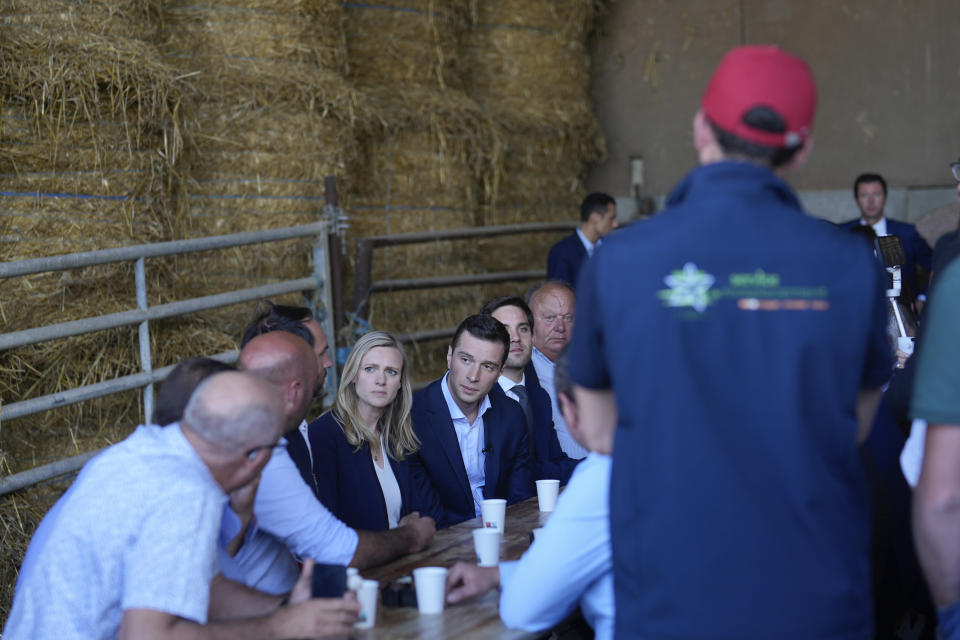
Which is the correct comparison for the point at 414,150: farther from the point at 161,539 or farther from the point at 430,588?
the point at 161,539

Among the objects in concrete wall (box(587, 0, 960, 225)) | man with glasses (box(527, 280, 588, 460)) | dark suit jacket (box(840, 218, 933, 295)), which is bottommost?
man with glasses (box(527, 280, 588, 460))

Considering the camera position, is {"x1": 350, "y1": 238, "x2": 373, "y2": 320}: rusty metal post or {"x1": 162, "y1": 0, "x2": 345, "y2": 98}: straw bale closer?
{"x1": 162, "y1": 0, "x2": 345, "y2": 98}: straw bale

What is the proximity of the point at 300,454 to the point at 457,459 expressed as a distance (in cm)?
74

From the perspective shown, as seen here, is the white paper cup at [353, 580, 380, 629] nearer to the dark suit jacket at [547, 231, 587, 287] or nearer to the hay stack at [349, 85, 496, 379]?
the hay stack at [349, 85, 496, 379]

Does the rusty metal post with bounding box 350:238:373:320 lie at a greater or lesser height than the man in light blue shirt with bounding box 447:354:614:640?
greater

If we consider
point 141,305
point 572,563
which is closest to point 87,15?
point 141,305

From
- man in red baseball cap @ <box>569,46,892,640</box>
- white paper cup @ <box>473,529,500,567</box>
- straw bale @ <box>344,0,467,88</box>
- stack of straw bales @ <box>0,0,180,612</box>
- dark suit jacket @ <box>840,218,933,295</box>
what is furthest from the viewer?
dark suit jacket @ <box>840,218,933,295</box>

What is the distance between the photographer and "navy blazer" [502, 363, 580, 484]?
4.27 metres

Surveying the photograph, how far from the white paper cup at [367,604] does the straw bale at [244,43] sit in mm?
3646

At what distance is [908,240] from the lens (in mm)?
6824

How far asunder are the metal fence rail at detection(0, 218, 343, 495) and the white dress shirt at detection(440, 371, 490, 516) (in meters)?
1.33

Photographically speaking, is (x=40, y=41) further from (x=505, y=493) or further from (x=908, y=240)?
(x=908, y=240)

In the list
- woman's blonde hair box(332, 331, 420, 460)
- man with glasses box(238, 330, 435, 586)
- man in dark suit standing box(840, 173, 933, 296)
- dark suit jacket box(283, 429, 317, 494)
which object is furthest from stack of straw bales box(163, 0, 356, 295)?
man in dark suit standing box(840, 173, 933, 296)

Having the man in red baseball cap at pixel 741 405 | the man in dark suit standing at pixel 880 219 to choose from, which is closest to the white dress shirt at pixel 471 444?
the man in red baseball cap at pixel 741 405
